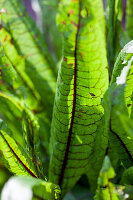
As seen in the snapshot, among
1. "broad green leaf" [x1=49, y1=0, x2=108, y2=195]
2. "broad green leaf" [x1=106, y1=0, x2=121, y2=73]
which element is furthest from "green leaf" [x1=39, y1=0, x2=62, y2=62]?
"broad green leaf" [x1=49, y1=0, x2=108, y2=195]

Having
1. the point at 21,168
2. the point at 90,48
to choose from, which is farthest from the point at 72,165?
the point at 90,48

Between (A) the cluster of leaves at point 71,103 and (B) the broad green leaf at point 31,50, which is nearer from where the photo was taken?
(A) the cluster of leaves at point 71,103

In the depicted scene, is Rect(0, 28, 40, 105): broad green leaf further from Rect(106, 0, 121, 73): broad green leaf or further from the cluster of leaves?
Rect(106, 0, 121, 73): broad green leaf

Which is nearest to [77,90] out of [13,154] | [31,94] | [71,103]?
[71,103]

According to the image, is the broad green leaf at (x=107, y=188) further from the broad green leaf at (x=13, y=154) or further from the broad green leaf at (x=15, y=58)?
the broad green leaf at (x=15, y=58)

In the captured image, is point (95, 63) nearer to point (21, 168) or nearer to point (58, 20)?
point (58, 20)

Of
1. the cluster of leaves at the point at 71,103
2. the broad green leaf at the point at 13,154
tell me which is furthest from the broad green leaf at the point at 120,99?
the broad green leaf at the point at 13,154
